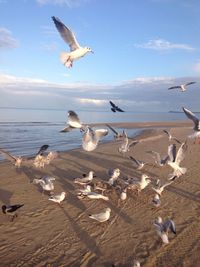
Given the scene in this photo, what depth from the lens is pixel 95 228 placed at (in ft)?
28.7

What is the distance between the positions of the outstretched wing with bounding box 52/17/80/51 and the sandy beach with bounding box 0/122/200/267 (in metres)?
4.03

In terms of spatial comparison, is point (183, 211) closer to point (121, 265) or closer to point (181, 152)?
point (181, 152)

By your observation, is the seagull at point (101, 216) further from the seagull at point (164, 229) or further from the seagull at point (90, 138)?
the seagull at point (90, 138)

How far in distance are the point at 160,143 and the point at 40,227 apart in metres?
15.8

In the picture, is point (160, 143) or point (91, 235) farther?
point (160, 143)

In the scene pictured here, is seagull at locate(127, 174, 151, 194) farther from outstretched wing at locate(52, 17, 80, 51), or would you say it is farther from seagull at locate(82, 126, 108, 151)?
outstretched wing at locate(52, 17, 80, 51)

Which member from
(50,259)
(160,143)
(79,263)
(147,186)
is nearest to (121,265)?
(79,263)

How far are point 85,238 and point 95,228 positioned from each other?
21.3 inches

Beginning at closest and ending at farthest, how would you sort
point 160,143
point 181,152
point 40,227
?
1. point 40,227
2. point 181,152
3. point 160,143

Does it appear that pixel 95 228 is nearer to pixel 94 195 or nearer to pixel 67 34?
pixel 94 195

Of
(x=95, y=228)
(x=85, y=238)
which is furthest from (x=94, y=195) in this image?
(x=85, y=238)

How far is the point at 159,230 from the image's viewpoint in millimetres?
7949

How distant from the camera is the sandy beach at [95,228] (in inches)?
293

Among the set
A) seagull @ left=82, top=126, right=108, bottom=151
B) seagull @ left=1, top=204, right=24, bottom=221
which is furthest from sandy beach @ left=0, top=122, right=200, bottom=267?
seagull @ left=82, top=126, right=108, bottom=151
